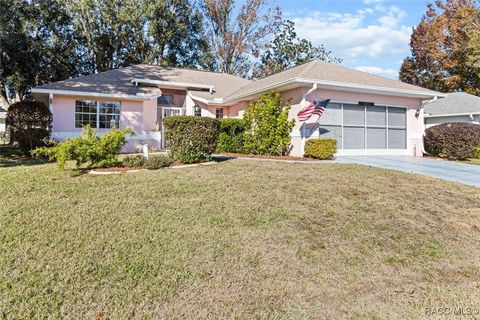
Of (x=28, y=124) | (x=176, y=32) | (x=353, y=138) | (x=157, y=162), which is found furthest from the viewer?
(x=176, y=32)

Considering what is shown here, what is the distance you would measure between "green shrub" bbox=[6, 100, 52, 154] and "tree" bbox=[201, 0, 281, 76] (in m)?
21.2

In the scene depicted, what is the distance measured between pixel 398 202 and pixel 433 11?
1482 inches

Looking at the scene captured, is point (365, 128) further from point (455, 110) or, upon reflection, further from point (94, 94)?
point (94, 94)

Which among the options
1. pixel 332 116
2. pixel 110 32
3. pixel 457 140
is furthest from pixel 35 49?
pixel 457 140

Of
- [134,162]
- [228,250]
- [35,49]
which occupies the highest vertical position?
[35,49]

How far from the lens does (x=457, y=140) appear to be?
1452 centimetres

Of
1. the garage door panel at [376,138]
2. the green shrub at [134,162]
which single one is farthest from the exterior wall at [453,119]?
the green shrub at [134,162]

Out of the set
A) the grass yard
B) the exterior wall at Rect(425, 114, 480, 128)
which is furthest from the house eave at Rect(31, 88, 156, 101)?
the exterior wall at Rect(425, 114, 480, 128)

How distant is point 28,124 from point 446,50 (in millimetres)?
36136

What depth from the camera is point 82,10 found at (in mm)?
27422

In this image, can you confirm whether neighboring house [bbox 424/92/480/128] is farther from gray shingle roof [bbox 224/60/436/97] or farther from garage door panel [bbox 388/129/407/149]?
gray shingle roof [bbox 224/60/436/97]

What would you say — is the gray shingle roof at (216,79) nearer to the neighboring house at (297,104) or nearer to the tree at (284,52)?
the neighboring house at (297,104)

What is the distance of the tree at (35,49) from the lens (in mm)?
24891

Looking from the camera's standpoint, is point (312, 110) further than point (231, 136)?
No
